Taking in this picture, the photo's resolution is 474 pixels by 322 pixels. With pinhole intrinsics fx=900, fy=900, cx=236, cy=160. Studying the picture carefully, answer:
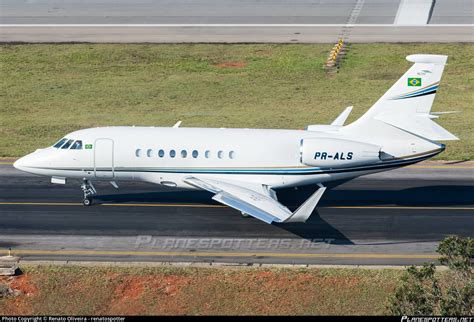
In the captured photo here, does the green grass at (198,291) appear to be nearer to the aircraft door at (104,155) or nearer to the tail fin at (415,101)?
the aircraft door at (104,155)

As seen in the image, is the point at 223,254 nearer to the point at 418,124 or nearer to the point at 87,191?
the point at 87,191

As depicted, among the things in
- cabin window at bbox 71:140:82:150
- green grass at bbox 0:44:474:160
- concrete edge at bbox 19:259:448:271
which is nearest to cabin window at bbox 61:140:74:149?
cabin window at bbox 71:140:82:150

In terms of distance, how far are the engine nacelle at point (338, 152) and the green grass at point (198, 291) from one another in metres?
5.74

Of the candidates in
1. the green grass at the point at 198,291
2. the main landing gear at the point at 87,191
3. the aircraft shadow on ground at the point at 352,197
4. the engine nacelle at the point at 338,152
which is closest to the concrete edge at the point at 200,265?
the green grass at the point at 198,291

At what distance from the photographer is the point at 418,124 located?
3519cm

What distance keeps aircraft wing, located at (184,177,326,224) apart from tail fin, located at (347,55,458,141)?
418 cm

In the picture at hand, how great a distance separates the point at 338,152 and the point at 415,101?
3.72 m

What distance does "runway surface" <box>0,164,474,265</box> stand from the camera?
1275 inches
